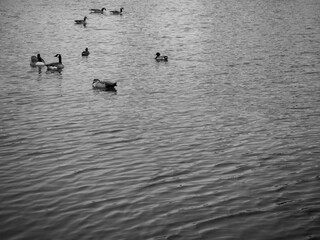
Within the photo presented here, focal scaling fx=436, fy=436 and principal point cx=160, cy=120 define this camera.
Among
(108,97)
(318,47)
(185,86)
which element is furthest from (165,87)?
(318,47)

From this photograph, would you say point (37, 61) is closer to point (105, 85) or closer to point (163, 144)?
point (105, 85)

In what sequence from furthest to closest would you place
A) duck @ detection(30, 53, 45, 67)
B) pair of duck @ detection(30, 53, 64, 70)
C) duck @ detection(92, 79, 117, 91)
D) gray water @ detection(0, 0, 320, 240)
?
duck @ detection(30, 53, 45, 67) → pair of duck @ detection(30, 53, 64, 70) → duck @ detection(92, 79, 117, 91) → gray water @ detection(0, 0, 320, 240)

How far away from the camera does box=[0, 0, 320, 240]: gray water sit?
47.5 feet

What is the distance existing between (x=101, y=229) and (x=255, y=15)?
78.1m

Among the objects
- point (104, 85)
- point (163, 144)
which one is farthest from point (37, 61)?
point (163, 144)

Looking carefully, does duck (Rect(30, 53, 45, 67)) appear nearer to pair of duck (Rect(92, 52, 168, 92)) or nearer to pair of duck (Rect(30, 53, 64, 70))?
pair of duck (Rect(30, 53, 64, 70))

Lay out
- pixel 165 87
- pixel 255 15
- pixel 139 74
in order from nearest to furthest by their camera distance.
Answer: pixel 165 87
pixel 139 74
pixel 255 15

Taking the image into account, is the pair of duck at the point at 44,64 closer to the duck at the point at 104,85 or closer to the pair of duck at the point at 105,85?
the pair of duck at the point at 105,85

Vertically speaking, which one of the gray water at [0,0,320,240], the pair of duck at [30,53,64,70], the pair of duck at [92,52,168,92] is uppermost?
the pair of duck at [30,53,64,70]

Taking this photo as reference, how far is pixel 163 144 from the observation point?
21.6m

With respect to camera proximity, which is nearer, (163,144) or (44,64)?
(163,144)

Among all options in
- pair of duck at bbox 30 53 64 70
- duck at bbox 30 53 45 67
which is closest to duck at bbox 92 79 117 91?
pair of duck at bbox 30 53 64 70

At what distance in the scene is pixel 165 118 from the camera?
26.0m

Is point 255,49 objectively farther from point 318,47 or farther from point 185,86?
point 185,86
